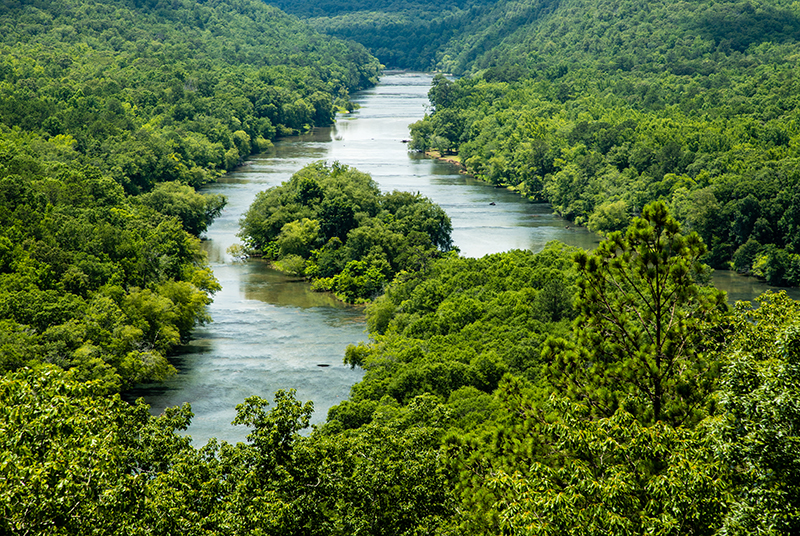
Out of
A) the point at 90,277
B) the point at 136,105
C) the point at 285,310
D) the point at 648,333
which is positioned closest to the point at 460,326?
the point at 285,310

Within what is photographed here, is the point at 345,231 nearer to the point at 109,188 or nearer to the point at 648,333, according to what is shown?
the point at 109,188

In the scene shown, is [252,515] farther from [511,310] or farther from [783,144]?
[783,144]

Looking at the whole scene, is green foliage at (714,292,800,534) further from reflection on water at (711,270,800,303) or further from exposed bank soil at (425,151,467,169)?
exposed bank soil at (425,151,467,169)

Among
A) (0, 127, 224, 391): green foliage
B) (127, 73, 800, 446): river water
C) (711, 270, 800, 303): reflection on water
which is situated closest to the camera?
(0, 127, 224, 391): green foliage

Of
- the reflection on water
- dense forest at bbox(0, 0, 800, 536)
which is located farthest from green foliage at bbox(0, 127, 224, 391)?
the reflection on water

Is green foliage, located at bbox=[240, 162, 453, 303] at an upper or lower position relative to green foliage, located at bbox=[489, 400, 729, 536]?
lower

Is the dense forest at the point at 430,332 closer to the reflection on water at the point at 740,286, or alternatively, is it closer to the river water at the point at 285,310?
the reflection on water at the point at 740,286

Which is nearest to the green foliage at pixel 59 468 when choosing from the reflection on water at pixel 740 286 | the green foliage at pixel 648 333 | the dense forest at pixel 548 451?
the dense forest at pixel 548 451

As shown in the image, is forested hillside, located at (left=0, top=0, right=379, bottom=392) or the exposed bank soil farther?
the exposed bank soil
